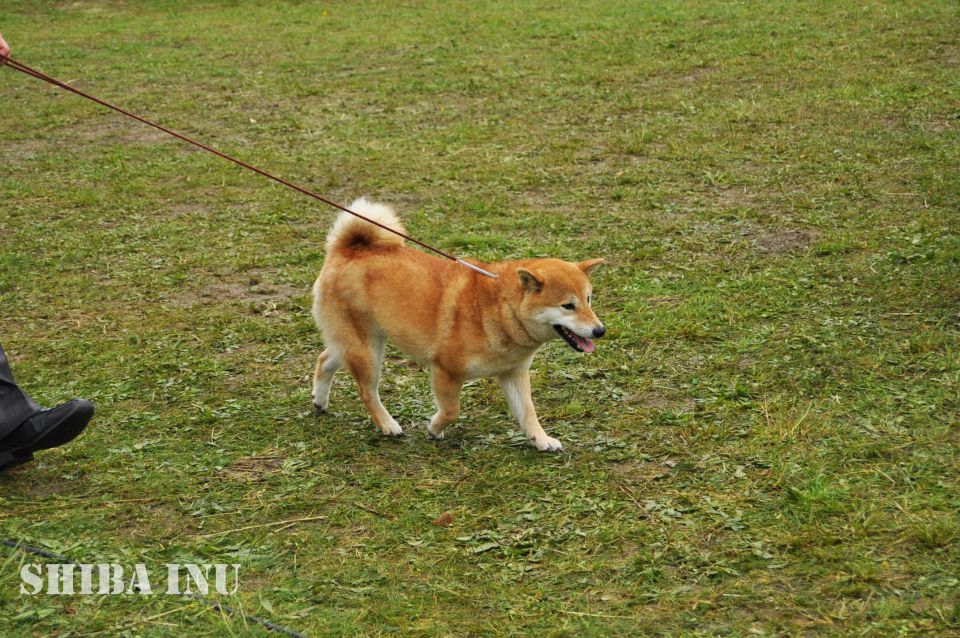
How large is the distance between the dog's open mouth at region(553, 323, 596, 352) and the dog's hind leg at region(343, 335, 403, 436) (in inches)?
37.9

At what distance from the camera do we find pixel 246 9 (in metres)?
18.3

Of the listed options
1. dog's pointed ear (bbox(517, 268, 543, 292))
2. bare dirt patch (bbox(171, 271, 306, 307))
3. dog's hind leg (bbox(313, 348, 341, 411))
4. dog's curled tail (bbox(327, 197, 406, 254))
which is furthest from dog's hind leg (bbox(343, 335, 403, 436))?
bare dirt patch (bbox(171, 271, 306, 307))

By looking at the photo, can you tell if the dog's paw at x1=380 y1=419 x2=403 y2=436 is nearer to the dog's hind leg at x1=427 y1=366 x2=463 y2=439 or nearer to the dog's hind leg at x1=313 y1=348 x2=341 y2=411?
the dog's hind leg at x1=427 y1=366 x2=463 y2=439

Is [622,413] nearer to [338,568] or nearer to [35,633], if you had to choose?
[338,568]

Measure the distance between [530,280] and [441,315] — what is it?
1.63ft

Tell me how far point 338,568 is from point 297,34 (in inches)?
518

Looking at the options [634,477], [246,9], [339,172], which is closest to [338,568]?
[634,477]

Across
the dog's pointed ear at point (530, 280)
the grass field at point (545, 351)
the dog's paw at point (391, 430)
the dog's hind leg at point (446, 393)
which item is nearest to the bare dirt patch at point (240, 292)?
the grass field at point (545, 351)

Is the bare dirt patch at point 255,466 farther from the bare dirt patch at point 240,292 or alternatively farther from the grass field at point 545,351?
the bare dirt patch at point 240,292

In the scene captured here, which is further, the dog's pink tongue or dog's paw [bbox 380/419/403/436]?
dog's paw [bbox 380/419/403/436]

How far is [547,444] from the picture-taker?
197 inches

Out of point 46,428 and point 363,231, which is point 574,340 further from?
point 46,428

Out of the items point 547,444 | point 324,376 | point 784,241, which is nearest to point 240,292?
point 324,376

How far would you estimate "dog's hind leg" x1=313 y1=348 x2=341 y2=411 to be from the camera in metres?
5.39
